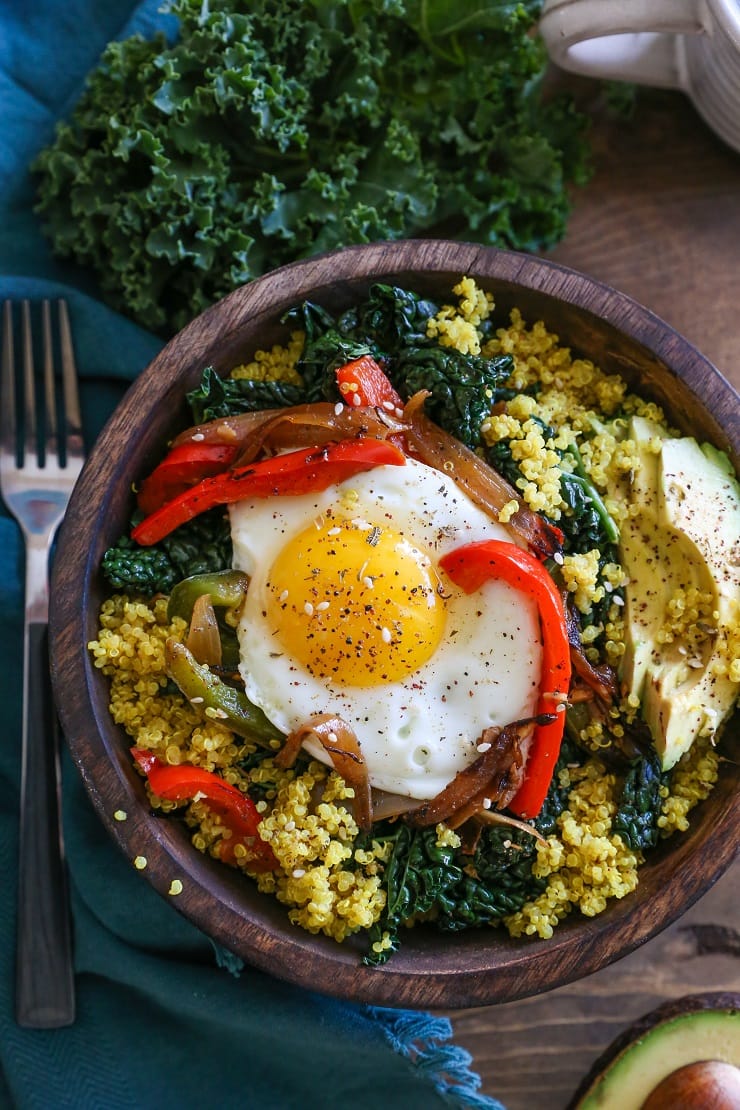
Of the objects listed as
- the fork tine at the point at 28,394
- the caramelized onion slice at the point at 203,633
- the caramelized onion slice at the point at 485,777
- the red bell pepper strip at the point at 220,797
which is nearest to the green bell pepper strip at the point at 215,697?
the caramelized onion slice at the point at 203,633

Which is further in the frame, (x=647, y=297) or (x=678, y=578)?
(x=647, y=297)

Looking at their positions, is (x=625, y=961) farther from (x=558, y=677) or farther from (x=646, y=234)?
(x=646, y=234)

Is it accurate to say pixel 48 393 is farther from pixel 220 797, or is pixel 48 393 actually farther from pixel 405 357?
pixel 220 797

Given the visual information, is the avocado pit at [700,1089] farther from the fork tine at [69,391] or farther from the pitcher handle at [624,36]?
the pitcher handle at [624,36]

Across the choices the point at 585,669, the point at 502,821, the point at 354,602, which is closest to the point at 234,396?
the point at 354,602

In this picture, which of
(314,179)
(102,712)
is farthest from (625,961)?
(314,179)

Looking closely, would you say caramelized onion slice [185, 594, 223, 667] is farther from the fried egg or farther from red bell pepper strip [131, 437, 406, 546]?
red bell pepper strip [131, 437, 406, 546]

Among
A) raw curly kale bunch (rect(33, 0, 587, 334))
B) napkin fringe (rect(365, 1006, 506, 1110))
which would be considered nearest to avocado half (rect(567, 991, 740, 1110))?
napkin fringe (rect(365, 1006, 506, 1110))
